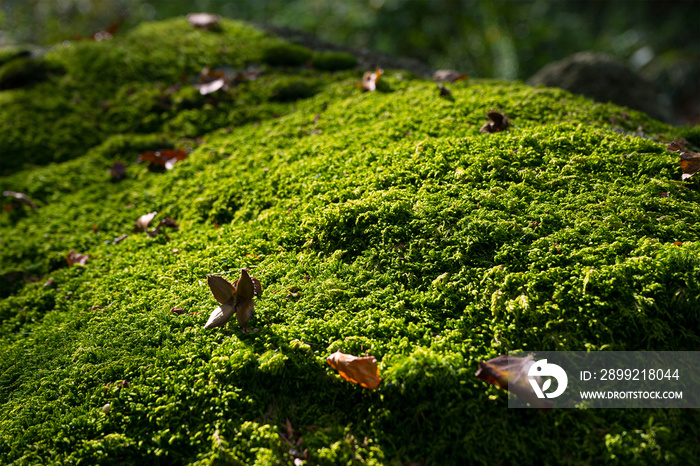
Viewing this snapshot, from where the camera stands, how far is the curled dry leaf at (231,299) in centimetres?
227

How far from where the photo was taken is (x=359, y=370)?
194 centimetres

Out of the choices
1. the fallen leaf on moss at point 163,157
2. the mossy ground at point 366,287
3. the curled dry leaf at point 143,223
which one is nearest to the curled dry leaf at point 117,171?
the mossy ground at point 366,287

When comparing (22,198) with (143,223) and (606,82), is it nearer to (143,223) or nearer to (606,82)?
(143,223)

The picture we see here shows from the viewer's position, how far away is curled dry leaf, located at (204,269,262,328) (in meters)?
2.27

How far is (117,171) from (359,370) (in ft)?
10.5

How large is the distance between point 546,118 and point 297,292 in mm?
2233

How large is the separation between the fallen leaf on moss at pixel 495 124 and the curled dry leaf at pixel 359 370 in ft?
6.43

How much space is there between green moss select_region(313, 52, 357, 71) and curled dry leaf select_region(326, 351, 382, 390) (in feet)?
12.6

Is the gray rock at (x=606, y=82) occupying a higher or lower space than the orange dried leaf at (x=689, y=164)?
higher

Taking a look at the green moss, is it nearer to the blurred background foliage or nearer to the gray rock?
the gray rock

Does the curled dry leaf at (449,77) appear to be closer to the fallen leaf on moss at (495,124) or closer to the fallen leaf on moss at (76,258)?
the fallen leaf on moss at (495,124)

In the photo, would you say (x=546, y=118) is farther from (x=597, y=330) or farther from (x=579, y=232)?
(x=597, y=330)

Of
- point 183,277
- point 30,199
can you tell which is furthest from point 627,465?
point 30,199

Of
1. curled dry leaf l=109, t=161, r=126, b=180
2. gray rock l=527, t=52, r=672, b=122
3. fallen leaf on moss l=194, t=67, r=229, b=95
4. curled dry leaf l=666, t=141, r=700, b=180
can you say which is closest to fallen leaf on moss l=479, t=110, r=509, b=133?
curled dry leaf l=666, t=141, r=700, b=180
